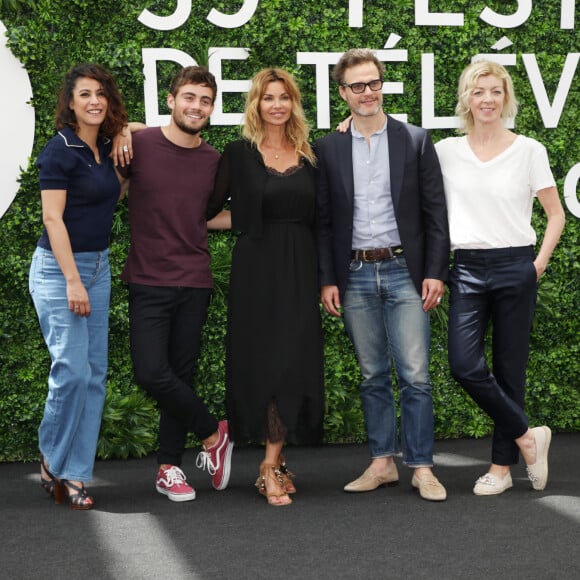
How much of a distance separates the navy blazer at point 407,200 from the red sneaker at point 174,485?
3.34 feet

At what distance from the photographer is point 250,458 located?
15.5 ft

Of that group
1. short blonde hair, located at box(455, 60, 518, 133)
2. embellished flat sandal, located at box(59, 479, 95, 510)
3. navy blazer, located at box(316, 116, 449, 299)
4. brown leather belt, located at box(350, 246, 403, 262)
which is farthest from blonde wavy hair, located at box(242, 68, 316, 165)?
embellished flat sandal, located at box(59, 479, 95, 510)

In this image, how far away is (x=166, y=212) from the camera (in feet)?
12.0

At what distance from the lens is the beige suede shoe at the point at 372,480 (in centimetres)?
389

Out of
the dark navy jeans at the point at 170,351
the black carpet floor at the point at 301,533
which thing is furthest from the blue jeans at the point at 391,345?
the dark navy jeans at the point at 170,351

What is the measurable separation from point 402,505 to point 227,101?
90.0 inches

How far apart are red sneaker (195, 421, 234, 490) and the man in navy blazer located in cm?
69

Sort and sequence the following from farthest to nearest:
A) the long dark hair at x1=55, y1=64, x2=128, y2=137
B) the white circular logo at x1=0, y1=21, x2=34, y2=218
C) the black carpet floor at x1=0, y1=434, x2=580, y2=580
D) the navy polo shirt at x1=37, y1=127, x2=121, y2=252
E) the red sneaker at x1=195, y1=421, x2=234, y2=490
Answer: the white circular logo at x1=0, y1=21, x2=34, y2=218
the red sneaker at x1=195, y1=421, x2=234, y2=490
the long dark hair at x1=55, y1=64, x2=128, y2=137
the navy polo shirt at x1=37, y1=127, x2=121, y2=252
the black carpet floor at x1=0, y1=434, x2=580, y2=580

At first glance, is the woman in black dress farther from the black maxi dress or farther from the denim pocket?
the denim pocket

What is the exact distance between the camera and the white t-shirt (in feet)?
11.8

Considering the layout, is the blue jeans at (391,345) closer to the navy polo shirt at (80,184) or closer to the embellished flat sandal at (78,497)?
the navy polo shirt at (80,184)

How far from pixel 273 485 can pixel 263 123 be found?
145cm

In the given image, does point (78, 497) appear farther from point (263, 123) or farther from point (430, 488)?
point (263, 123)

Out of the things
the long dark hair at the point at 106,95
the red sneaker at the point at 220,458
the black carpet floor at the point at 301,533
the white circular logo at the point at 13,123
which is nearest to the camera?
the black carpet floor at the point at 301,533
